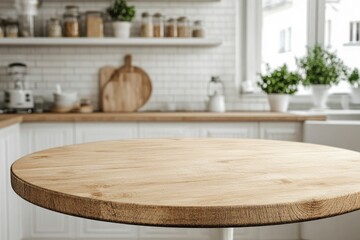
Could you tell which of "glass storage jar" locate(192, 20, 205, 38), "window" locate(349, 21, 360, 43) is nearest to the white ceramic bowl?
"glass storage jar" locate(192, 20, 205, 38)

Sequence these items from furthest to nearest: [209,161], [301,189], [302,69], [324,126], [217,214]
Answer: [302,69], [324,126], [209,161], [301,189], [217,214]

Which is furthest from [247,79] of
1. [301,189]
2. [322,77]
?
[301,189]

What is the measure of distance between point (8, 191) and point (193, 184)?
2369 millimetres

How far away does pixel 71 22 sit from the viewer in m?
4.04

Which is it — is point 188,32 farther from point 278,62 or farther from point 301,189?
point 301,189

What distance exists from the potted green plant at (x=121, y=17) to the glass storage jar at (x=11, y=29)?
30.1 inches

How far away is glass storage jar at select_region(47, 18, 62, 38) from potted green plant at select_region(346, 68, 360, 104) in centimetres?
242

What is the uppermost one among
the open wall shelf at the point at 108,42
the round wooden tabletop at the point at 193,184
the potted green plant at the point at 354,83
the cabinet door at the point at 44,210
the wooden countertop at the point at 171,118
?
the open wall shelf at the point at 108,42

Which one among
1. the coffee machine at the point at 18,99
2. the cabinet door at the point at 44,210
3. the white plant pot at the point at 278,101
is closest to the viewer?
the cabinet door at the point at 44,210

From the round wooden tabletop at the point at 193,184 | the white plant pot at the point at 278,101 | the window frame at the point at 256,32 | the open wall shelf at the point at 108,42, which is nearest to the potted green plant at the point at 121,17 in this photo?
the open wall shelf at the point at 108,42

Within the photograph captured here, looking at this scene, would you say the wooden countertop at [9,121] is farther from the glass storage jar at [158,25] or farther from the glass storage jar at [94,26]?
the glass storage jar at [158,25]

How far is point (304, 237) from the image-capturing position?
139 inches

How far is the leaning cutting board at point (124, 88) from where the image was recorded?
4.16 meters

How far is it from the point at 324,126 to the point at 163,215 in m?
2.55
